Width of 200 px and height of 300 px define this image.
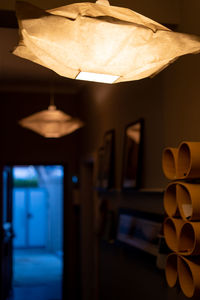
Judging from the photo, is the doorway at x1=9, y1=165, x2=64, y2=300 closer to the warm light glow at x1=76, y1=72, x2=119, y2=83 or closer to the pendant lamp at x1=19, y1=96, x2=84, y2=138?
the pendant lamp at x1=19, y1=96, x2=84, y2=138

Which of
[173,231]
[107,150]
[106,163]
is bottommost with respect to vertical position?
[173,231]

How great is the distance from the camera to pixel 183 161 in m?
2.15

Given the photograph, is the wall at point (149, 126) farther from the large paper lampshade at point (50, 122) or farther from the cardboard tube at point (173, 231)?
the large paper lampshade at point (50, 122)

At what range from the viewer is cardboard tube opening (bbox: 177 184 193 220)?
81.4 inches

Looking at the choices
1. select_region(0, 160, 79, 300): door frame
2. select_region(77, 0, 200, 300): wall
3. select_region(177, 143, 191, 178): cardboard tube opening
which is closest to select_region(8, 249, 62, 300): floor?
select_region(0, 160, 79, 300): door frame

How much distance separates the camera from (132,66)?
165 centimetres

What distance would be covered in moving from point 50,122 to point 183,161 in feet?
7.04

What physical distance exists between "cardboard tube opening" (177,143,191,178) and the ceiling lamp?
57 centimetres

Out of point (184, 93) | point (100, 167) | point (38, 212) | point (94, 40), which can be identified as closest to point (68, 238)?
point (100, 167)

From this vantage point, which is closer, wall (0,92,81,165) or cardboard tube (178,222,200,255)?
cardboard tube (178,222,200,255)

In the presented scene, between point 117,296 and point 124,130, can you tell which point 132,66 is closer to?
point 124,130

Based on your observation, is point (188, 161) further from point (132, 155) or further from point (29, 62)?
point (29, 62)

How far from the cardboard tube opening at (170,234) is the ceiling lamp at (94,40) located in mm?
897

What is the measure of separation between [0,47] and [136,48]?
280cm
